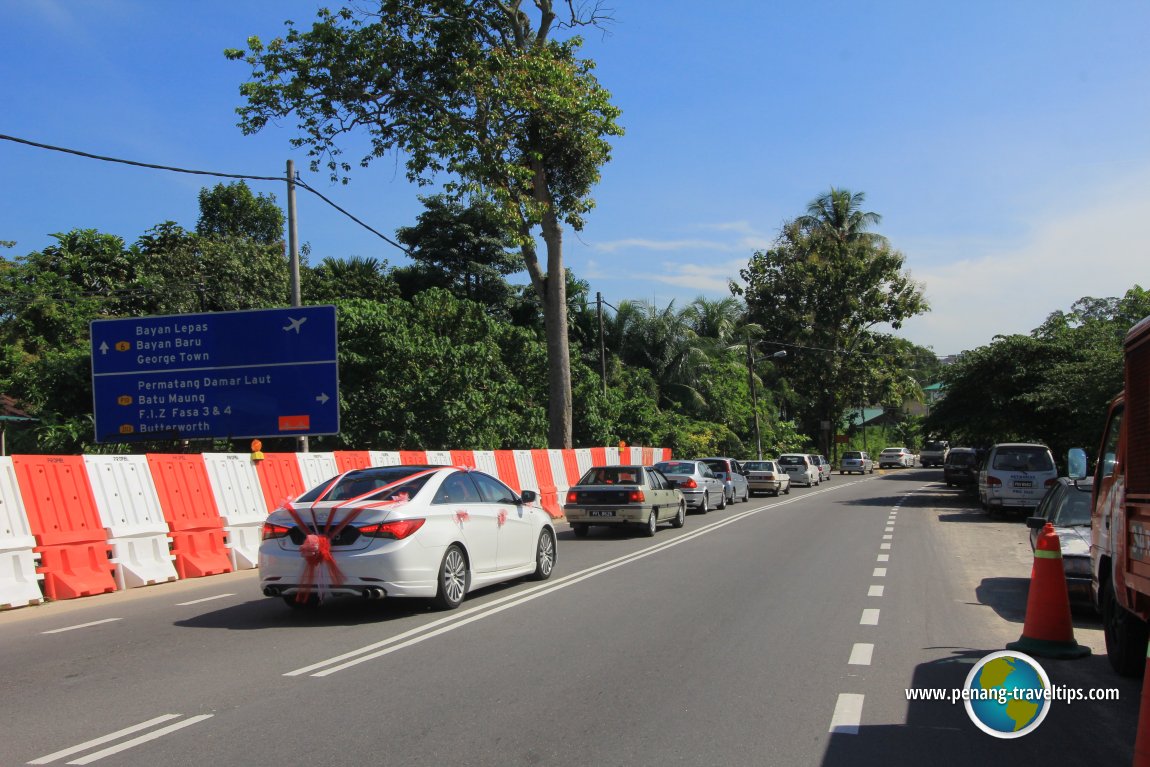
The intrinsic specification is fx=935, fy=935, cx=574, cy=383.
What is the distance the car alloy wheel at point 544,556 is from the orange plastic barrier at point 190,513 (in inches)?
192

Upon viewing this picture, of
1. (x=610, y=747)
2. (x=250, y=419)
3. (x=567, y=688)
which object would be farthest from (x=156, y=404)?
(x=610, y=747)

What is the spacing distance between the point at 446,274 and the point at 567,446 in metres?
21.0

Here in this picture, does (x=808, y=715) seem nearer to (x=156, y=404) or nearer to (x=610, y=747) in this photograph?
(x=610, y=747)

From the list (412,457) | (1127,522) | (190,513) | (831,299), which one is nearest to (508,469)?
(412,457)

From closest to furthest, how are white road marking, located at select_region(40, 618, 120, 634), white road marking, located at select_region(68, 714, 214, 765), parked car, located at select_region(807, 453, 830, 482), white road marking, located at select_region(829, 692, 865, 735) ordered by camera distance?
white road marking, located at select_region(68, 714, 214, 765) → white road marking, located at select_region(829, 692, 865, 735) → white road marking, located at select_region(40, 618, 120, 634) → parked car, located at select_region(807, 453, 830, 482)

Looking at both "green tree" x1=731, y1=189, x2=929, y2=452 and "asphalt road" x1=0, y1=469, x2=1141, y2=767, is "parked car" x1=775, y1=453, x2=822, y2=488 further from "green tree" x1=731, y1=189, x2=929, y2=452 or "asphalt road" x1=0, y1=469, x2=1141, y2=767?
"asphalt road" x1=0, y1=469, x2=1141, y2=767

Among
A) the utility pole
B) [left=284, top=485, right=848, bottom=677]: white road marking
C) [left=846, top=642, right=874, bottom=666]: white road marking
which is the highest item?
the utility pole

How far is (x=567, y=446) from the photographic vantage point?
87.7 feet

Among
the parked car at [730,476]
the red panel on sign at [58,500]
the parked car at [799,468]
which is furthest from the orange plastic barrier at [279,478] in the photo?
the parked car at [799,468]

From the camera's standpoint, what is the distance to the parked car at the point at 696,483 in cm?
2602

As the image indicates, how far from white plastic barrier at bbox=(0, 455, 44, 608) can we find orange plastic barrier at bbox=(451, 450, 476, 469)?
10.3 meters

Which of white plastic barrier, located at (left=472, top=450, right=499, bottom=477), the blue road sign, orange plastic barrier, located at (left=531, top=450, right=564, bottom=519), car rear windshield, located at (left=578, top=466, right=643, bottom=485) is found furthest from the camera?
orange plastic barrier, located at (left=531, top=450, right=564, bottom=519)

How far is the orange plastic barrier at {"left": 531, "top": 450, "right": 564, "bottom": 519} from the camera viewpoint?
79.6ft

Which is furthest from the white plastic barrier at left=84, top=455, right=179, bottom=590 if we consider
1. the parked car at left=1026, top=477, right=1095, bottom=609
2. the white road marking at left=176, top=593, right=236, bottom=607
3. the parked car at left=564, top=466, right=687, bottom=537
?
the parked car at left=1026, top=477, right=1095, bottom=609
